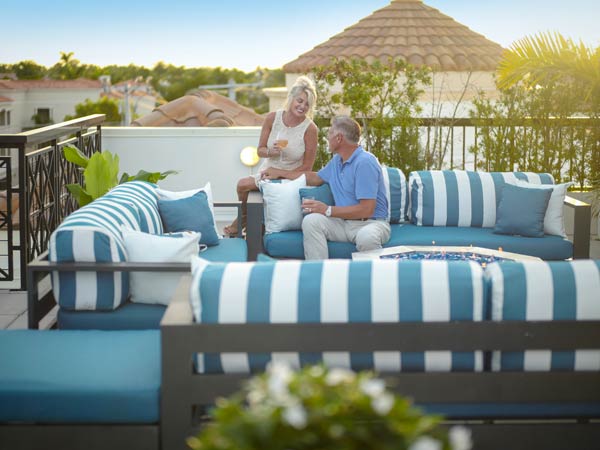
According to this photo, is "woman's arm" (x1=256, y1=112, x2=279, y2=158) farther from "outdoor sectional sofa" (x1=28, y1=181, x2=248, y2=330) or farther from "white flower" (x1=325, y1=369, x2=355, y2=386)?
"white flower" (x1=325, y1=369, x2=355, y2=386)

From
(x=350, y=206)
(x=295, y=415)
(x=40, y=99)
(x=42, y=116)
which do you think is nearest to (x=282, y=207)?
(x=350, y=206)

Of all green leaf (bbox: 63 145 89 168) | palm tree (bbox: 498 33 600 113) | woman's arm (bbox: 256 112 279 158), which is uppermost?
palm tree (bbox: 498 33 600 113)

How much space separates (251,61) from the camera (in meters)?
35.0

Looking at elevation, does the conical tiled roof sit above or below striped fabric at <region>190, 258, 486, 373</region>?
above

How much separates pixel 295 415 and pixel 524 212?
4.58 meters

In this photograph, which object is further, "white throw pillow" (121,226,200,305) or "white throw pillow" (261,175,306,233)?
"white throw pillow" (261,175,306,233)

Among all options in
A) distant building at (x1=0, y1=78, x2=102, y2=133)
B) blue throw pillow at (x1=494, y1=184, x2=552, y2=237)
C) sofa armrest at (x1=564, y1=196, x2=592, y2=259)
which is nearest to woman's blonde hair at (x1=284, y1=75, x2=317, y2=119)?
blue throw pillow at (x1=494, y1=184, x2=552, y2=237)

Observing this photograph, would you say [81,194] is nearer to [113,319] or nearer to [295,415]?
[113,319]

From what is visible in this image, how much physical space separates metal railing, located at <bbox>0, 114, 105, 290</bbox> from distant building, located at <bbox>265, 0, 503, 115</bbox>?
7449mm

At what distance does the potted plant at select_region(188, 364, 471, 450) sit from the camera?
56.0 inches

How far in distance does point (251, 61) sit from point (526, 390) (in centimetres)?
3324

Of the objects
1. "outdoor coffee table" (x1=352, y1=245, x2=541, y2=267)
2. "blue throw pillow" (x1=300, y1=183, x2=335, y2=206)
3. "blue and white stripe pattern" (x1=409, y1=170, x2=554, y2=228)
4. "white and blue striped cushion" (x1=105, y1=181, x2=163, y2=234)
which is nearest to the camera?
"white and blue striped cushion" (x1=105, y1=181, x2=163, y2=234)

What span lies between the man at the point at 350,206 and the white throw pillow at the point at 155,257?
188 cm

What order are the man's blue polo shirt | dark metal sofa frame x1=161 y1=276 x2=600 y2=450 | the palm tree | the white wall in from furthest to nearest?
the white wall → the palm tree → the man's blue polo shirt → dark metal sofa frame x1=161 y1=276 x2=600 y2=450
